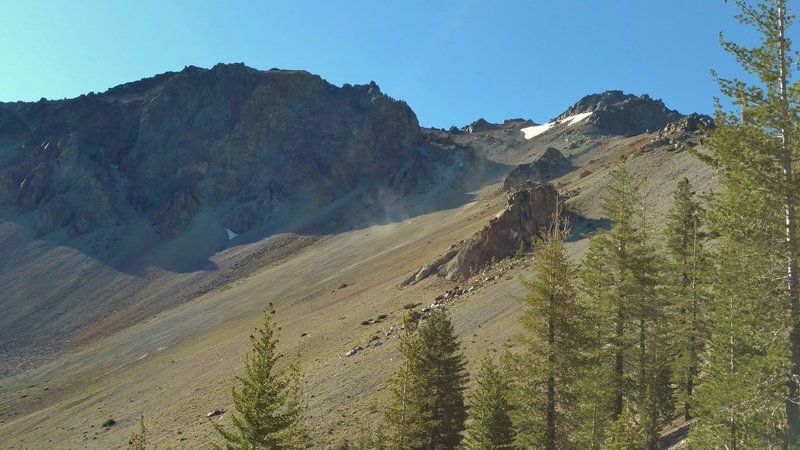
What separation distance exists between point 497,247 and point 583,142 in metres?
86.4

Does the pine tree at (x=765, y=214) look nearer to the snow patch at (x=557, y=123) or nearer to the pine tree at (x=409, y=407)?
the pine tree at (x=409, y=407)

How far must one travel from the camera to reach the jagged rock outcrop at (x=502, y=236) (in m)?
62.6

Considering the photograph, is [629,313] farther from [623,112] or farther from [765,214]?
[623,112]

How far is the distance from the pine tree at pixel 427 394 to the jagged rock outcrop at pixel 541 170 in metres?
89.9

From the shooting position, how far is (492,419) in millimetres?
19875

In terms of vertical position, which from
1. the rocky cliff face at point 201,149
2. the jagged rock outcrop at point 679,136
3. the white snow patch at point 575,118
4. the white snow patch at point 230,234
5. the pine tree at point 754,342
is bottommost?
the pine tree at point 754,342

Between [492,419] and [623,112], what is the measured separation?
168 metres

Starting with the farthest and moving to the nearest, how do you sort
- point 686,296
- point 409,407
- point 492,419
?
point 686,296
point 409,407
point 492,419

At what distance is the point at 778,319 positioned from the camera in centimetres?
1189

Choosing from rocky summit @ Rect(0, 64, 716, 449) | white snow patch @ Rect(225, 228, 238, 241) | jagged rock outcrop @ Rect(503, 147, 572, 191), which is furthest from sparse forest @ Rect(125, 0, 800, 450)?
white snow patch @ Rect(225, 228, 238, 241)

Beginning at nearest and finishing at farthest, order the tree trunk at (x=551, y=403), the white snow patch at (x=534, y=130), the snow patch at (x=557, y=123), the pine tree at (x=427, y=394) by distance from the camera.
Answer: the tree trunk at (x=551, y=403)
the pine tree at (x=427, y=394)
the snow patch at (x=557, y=123)
the white snow patch at (x=534, y=130)

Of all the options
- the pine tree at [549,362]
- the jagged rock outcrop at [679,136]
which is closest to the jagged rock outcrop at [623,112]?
the jagged rock outcrop at [679,136]

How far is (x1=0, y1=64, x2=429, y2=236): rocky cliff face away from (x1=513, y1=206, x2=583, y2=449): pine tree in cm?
11523

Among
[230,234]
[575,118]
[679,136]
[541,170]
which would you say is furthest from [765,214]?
[575,118]
